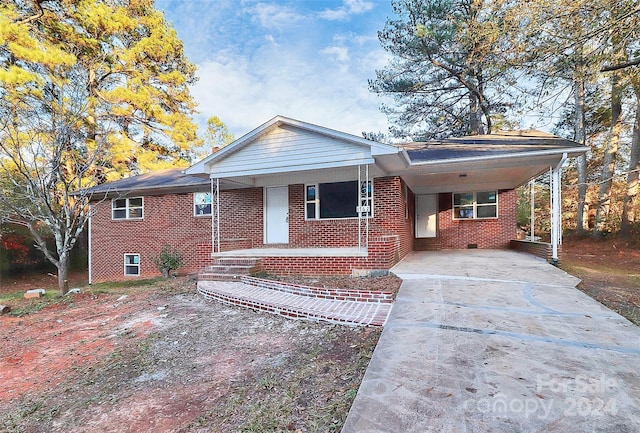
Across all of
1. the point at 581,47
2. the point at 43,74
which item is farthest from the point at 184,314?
the point at 43,74

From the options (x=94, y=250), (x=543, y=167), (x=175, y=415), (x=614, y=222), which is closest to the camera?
(x=175, y=415)

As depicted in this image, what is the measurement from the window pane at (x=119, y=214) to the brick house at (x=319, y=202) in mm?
39

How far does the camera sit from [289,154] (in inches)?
324

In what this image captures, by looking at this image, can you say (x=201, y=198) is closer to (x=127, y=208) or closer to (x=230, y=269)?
(x=127, y=208)

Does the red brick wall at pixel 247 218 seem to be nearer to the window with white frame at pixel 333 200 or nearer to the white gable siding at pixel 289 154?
the window with white frame at pixel 333 200

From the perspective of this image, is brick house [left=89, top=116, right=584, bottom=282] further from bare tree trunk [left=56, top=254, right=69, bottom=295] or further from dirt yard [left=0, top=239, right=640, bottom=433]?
dirt yard [left=0, top=239, right=640, bottom=433]

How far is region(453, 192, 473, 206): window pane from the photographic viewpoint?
11844mm

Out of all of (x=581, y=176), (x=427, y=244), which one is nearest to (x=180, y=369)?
(x=427, y=244)

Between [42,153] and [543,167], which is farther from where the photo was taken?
[543,167]

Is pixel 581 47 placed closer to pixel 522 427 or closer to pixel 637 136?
pixel 522 427

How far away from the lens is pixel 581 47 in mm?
6137

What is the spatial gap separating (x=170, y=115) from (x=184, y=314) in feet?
49.8

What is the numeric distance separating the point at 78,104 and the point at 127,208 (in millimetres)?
4928

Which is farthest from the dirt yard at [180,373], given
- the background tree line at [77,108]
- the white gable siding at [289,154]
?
the white gable siding at [289,154]
